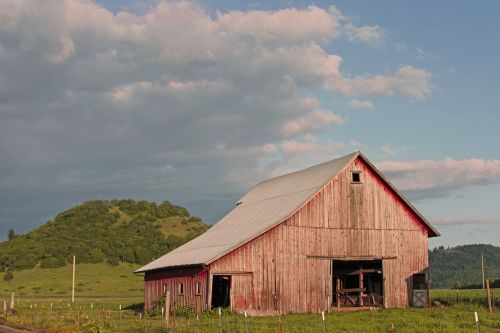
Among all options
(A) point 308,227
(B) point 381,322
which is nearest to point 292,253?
(A) point 308,227

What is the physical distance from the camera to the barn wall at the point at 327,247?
4081 centimetres

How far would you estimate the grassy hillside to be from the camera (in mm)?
94562

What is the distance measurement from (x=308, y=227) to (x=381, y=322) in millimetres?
10356

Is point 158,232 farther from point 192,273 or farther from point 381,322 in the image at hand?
point 381,322

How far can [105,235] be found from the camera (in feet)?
405

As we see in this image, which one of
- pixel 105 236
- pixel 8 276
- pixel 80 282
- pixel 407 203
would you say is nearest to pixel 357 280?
pixel 407 203

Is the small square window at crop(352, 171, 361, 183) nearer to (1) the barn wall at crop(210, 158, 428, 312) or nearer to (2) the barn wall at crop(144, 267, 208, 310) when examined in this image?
(1) the barn wall at crop(210, 158, 428, 312)

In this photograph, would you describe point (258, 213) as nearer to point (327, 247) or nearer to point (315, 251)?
point (315, 251)

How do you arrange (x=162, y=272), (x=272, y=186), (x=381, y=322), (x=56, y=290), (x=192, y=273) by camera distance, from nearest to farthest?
(x=381, y=322) → (x=192, y=273) → (x=162, y=272) → (x=272, y=186) → (x=56, y=290)

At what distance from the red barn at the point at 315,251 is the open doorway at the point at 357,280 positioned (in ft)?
0.45

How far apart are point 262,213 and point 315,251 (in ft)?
19.1

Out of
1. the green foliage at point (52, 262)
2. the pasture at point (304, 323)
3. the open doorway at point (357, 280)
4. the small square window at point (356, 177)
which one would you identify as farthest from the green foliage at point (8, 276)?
the small square window at point (356, 177)

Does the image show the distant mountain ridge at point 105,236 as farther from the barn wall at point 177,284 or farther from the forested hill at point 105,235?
the barn wall at point 177,284

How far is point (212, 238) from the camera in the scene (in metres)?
48.5
